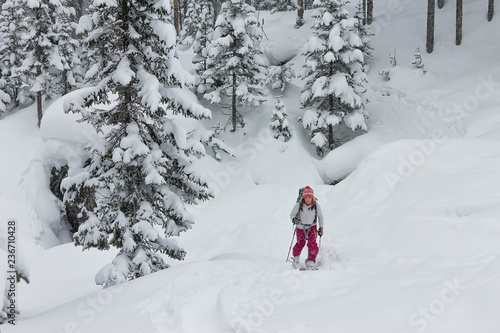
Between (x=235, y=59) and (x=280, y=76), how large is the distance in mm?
4851

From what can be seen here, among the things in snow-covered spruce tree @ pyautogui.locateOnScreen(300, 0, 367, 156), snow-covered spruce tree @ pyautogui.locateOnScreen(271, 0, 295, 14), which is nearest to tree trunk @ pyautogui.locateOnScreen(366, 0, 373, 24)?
snow-covered spruce tree @ pyautogui.locateOnScreen(300, 0, 367, 156)

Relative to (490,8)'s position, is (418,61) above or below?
below

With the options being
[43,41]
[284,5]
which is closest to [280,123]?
[43,41]

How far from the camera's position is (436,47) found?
2547 cm

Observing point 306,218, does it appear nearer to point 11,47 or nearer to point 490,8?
point 490,8

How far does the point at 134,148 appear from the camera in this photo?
814 centimetres

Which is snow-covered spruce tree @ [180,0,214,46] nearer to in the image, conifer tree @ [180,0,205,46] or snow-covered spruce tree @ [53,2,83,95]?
conifer tree @ [180,0,205,46]

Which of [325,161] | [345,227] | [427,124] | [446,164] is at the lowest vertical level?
[325,161]

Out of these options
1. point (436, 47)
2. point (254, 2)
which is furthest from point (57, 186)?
point (254, 2)

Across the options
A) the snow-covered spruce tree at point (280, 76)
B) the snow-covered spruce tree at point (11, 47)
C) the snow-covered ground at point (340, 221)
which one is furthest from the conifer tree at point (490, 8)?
the snow-covered spruce tree at point (11, 47)

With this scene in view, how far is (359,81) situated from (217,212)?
12.2 m

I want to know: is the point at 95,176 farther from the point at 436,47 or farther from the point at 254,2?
the point at 254,2

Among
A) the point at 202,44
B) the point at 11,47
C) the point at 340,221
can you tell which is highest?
the point at 11,47

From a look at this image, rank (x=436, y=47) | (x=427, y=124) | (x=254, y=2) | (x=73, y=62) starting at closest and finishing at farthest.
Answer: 1. (x=427, y=124)
2. (x=436, y=47)
3. (x=73, y=62)
4. (x=254, y=2)
